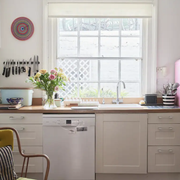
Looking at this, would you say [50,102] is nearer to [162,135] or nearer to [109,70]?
[109,70]

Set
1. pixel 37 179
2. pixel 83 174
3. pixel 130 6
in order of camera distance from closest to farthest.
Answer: pixel 83 174 → pixel 37 179 → pixel 130 6

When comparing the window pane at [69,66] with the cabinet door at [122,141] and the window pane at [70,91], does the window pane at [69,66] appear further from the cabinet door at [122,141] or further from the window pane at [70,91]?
the cabinet door at [122,141]

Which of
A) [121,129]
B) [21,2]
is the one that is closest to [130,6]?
[21,2]

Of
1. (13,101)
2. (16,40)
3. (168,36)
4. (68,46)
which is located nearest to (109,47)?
(68,46)

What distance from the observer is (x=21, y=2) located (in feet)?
10.1

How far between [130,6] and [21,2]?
1569 millimetres

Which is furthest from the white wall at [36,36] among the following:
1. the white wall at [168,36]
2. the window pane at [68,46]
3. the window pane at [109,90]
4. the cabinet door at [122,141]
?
the cabinet door at [122,141]

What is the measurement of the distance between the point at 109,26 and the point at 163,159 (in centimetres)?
201

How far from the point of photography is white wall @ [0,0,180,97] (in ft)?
10.1

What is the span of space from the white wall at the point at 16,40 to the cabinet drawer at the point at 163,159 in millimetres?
1947

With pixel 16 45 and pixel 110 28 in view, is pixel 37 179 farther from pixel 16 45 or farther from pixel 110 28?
pixel 110 28

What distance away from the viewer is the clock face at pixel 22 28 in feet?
10.1

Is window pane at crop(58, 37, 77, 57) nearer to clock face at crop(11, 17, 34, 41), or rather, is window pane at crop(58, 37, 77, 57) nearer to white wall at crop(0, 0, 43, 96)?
white wall at crop(0, 0, 43, 96)

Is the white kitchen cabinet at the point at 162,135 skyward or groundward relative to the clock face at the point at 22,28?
groundward
